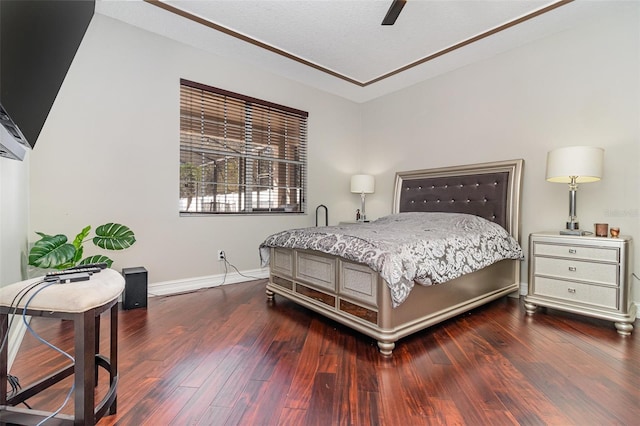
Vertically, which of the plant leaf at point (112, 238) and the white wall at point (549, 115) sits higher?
the white wall at point (549, 115)

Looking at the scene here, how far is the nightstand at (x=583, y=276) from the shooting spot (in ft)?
7.22

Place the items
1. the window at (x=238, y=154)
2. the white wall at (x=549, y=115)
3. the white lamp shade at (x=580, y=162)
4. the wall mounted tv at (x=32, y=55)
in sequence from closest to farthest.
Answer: the wall mounted tv at (x=32, y=55) → the white lamp shade at (x=580, y=162) → the white wall at (x=549, y=115) → the window at (x=238, y=154)

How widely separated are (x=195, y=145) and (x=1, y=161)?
1792mm

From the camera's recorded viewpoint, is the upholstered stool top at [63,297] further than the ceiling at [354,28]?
No

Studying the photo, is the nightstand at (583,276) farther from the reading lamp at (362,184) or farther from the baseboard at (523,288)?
the reading lamp at (362,184)

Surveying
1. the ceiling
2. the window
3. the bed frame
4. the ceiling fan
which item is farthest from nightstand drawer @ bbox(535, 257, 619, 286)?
the window

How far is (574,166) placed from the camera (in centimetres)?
243

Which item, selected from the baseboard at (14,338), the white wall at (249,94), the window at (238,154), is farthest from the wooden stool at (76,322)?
the window at (238,154)

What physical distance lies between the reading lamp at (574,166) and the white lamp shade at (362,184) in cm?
218

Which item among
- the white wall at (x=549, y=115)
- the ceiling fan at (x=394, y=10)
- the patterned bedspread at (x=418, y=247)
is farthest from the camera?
the white wall at (x=549, y=115)

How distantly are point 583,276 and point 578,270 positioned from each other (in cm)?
5

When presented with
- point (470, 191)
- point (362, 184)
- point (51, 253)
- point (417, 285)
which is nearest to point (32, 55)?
point (51, 253)

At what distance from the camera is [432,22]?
2.82m

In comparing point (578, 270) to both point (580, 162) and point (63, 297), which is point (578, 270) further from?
point (63, 297)
